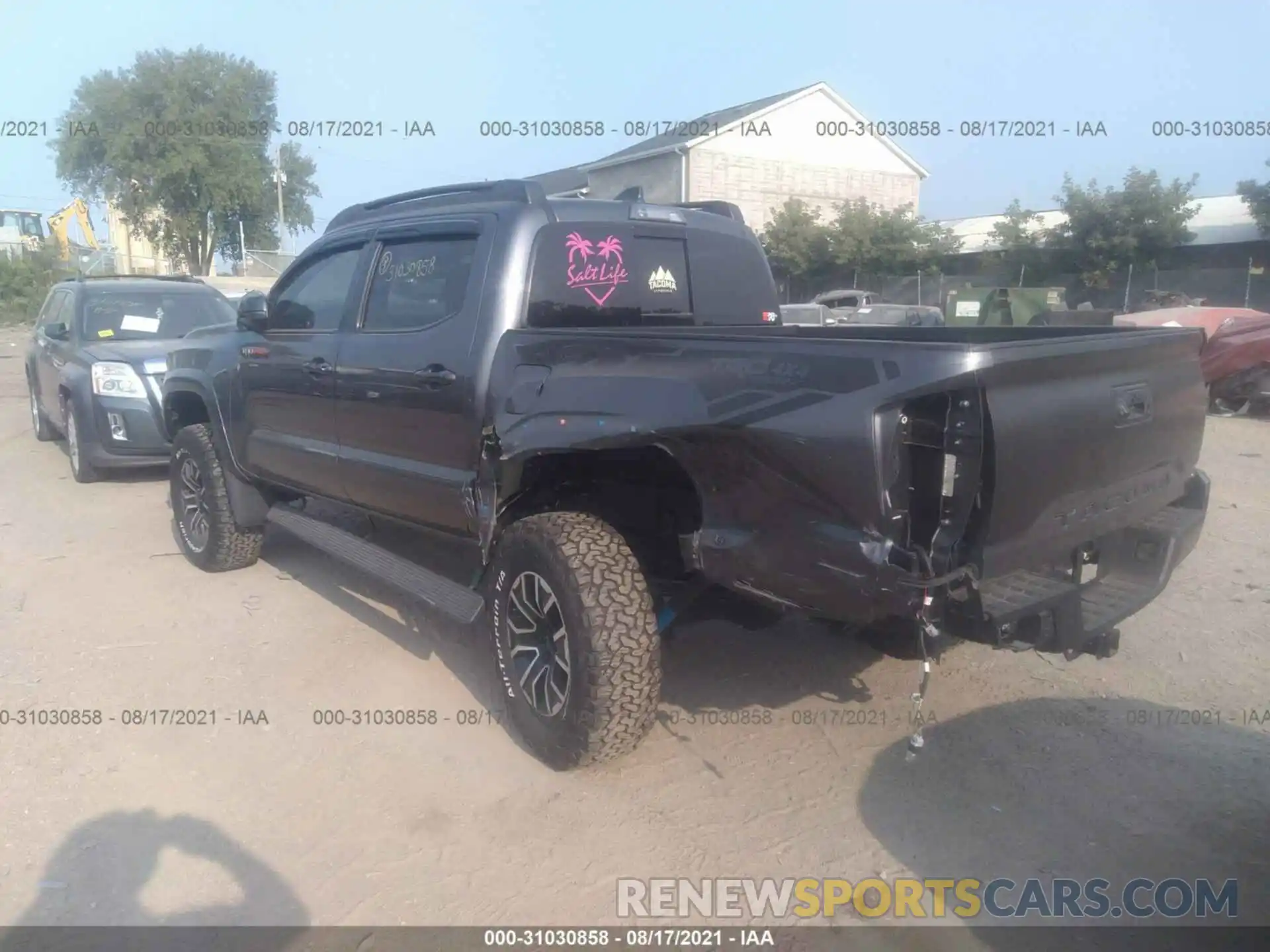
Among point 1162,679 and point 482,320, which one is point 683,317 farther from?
point 1162,679

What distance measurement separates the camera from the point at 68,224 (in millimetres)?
39938

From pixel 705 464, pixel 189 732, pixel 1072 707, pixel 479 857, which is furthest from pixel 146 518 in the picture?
pixel 1072 707

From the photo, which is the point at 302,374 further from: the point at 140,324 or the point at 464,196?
the point at 140,324

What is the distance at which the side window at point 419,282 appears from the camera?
13.4 feet

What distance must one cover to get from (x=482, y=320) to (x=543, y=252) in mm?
380

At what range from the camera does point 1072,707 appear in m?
4.02

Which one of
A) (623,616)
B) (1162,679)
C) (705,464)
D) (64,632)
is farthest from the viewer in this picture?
(64,632)

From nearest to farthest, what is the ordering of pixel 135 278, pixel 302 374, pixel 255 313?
pixel 302 374, pixel 255 313, pixel 135 278

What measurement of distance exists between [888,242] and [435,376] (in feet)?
97.5

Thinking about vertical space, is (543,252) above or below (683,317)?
above

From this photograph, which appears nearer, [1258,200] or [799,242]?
[1258,200]

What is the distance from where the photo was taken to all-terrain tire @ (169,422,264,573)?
5.83 metres

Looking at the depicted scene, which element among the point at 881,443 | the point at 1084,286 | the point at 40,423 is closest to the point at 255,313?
the point at 881,443

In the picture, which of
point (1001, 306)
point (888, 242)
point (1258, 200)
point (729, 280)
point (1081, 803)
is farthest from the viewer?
point (888, 242)
